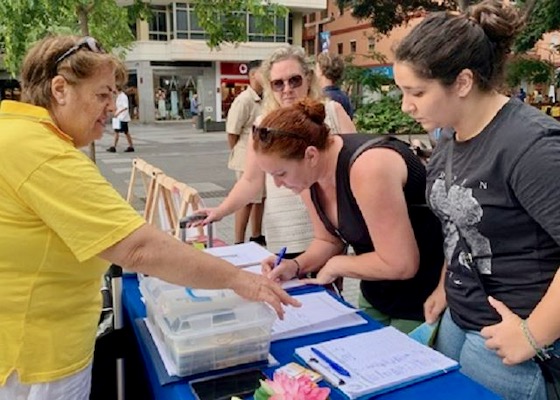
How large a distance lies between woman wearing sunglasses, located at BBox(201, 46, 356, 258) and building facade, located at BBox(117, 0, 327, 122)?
20.3 m

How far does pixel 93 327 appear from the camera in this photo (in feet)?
4.61

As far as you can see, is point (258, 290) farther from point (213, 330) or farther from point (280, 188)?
point (280, 188)

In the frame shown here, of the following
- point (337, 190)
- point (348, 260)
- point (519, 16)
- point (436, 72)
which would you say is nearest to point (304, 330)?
point (348, 260)

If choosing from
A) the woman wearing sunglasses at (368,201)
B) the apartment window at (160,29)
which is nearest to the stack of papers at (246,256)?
the woman wearing sunglasses at (368,201)

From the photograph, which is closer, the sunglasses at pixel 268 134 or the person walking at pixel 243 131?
the sunglasses at pixel 268 134

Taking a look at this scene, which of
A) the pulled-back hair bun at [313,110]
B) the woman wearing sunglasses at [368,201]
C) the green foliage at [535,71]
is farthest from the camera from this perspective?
the green foliage at [535,71]

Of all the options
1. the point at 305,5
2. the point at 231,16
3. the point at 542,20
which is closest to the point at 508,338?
the point at 231,16

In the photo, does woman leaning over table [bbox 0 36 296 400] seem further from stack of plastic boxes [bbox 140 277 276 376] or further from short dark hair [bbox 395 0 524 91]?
short dark hair [bbox 395 0 524 91]

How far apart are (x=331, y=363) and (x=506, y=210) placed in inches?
21.3

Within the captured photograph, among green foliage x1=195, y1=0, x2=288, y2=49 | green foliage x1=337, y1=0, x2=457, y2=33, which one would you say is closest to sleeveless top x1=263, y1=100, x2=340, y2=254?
green foliage x1=195, y1=0, x2=288, y2=49

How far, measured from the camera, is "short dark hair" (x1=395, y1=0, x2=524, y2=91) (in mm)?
1191

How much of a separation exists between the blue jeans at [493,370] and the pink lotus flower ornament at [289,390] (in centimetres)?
42

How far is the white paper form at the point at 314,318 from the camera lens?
1.53 metres

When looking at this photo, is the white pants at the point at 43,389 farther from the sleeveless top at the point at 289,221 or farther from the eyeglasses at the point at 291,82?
the eyeglasses at the point at 291,82
